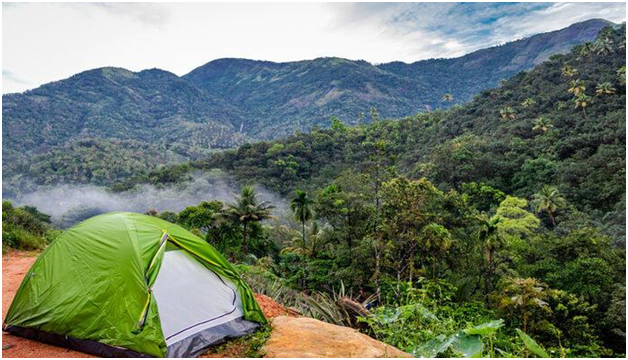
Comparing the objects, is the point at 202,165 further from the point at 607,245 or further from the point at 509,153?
the point at 607,245

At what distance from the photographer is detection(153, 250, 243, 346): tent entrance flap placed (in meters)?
5.19

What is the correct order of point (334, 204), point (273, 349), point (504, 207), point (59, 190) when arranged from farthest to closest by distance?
point (59, 190) → point (504, 207) → point (334, 204) → point (273, 349)

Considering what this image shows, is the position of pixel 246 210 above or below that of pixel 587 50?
below

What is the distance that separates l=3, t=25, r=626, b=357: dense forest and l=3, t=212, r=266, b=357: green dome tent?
2354 millimetres

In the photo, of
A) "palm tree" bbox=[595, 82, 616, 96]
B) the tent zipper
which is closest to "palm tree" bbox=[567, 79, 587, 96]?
"palm tree" bbox=[595, 82, 616, 96]

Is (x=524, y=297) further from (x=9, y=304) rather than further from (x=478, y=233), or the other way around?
(x=9, y=304)

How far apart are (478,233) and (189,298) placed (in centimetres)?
1686

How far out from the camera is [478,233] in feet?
62.3

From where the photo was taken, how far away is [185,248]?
578 cm

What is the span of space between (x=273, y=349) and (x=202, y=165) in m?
76.2

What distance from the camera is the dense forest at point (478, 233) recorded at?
8.16 metres

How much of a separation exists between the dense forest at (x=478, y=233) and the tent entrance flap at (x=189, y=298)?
7.16ft

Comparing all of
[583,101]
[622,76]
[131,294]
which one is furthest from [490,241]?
[622,76]

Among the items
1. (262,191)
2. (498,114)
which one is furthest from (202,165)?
(498,114)
